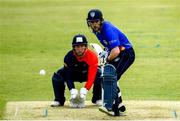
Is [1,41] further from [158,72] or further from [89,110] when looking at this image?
[89,110]

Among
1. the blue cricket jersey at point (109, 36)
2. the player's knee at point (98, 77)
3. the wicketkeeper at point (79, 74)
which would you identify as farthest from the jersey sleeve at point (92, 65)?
the blue cricket jersey at point (109, 36)

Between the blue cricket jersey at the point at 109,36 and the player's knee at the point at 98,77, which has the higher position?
the blue cricket jersey at the point at 109,36

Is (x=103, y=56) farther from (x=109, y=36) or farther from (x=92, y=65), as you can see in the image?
(x=92, y=65)

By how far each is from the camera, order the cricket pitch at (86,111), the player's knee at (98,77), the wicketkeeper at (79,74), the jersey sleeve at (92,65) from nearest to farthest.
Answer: the cricket pitch at (86,111), the wicketkeeper at (79,74), the jersey sleeve at (92,65), the player's knee at (98,77)

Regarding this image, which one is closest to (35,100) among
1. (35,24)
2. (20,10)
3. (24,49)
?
(24,49)

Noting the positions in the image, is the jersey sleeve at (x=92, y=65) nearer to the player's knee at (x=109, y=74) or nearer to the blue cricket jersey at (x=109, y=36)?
the blue cricket jersey at (x=109, y=36)

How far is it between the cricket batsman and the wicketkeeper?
1.37ft

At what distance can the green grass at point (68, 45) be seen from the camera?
1627cm

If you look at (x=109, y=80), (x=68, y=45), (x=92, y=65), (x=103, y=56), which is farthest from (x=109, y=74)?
(x=68, y=45)

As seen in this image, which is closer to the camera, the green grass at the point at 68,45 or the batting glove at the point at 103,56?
the batting glove at the point at 103,56

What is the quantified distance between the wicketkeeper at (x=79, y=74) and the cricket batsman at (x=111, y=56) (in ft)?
1.37

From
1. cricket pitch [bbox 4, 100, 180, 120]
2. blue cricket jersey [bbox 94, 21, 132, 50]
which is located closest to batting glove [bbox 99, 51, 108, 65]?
blue cricket jersey [bbox 94, 21, 132, 50]

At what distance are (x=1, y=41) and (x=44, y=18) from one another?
1039 cm

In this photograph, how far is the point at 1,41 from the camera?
84.2ft
